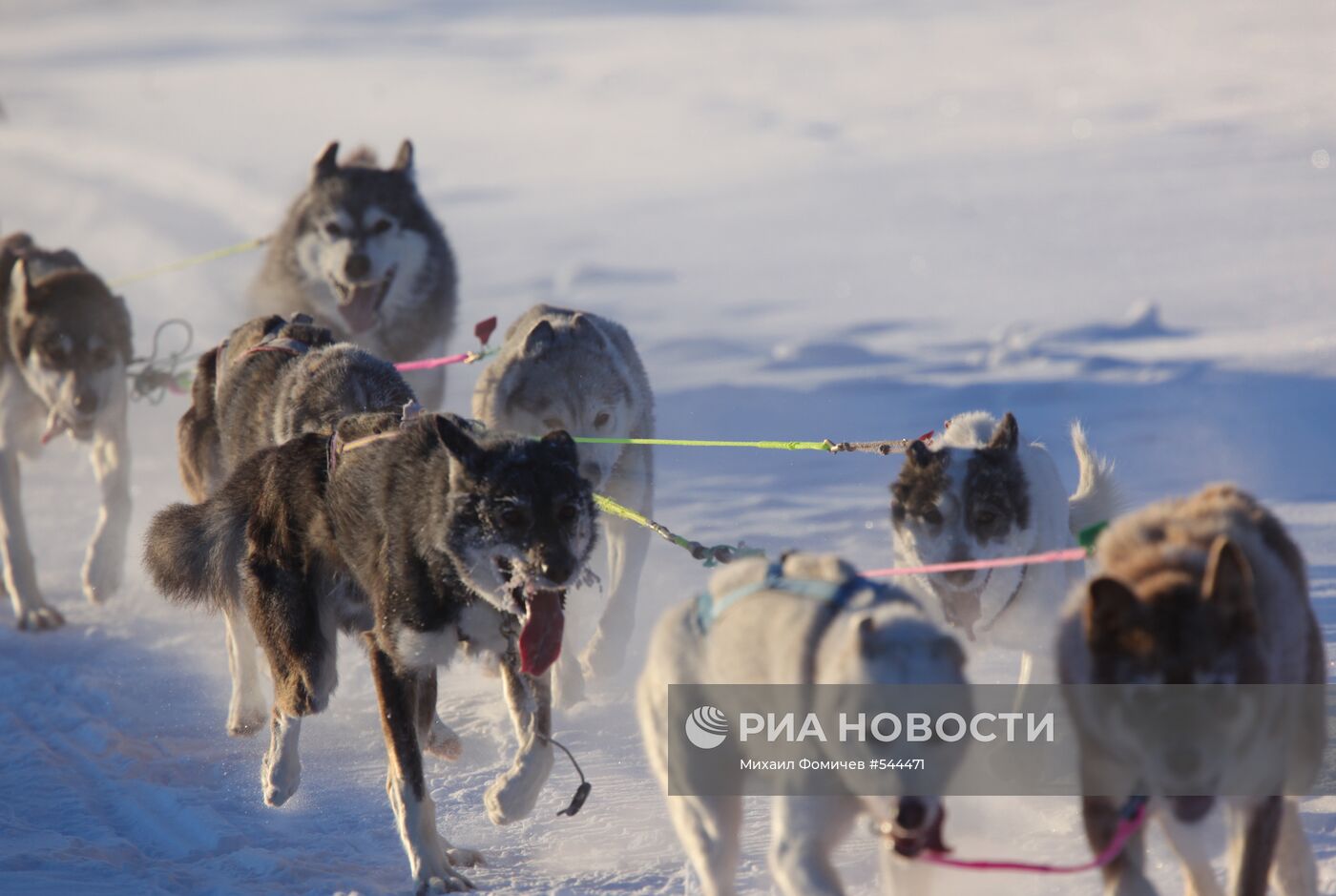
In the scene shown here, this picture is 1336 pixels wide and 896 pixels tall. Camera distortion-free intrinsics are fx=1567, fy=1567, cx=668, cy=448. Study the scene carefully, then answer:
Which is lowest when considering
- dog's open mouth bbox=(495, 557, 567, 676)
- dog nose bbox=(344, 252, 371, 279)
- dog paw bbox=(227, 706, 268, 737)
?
dog paw bbox=(227, 706, 268, 737)

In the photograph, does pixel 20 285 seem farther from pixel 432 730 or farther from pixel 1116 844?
pixel 1116 844

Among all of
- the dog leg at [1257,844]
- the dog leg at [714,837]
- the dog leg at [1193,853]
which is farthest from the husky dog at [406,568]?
the dog leg at [1257,844]

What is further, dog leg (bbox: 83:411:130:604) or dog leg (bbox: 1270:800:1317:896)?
dog leg (bbox: 83:411:130:604)

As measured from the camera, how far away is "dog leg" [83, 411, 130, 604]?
7652 millimetres

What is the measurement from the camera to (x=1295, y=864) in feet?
10.4

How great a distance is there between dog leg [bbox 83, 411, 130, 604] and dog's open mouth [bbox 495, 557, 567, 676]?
4539 mm

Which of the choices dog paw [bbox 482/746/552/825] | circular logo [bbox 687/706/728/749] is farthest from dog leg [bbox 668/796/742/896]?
dog paw [bbox 482/746/552/825]

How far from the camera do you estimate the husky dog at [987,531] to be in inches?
173

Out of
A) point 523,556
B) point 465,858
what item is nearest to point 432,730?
point 465,858

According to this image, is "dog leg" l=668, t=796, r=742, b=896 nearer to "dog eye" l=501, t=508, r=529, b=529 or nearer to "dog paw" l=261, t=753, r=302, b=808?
"dog eye" l=501, t=508, r=529, b=529

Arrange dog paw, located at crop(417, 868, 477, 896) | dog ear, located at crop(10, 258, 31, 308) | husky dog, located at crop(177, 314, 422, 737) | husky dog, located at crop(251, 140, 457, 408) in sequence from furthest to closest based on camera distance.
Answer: dog ear, located at crop(10, 258, 31, 308) → husky dog, located at crop(251, 140, 457, 408) → husky dog, located at crop(177, 314, 422, 737) → dog paw, located at crop(417, 868, 477, 896)

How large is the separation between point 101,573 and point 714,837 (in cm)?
535

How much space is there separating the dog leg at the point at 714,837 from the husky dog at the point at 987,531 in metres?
1.35

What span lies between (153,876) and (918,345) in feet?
33.1
